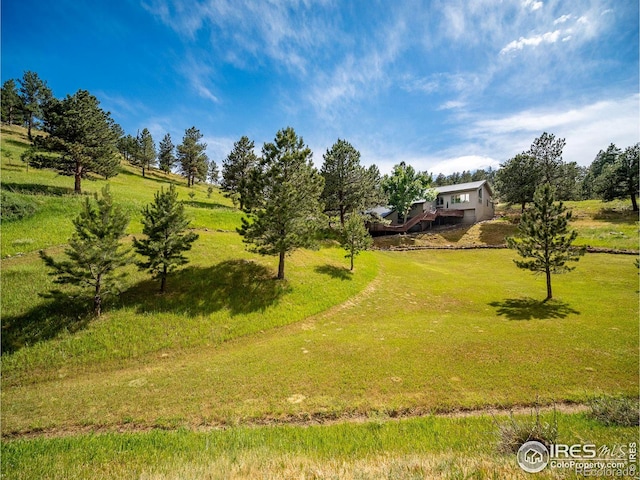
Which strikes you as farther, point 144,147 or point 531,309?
point 144,147

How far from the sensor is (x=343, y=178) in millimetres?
44625

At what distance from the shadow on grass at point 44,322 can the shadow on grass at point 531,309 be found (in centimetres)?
2852

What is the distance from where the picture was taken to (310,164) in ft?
78.2

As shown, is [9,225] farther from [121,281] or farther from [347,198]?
[347,198]

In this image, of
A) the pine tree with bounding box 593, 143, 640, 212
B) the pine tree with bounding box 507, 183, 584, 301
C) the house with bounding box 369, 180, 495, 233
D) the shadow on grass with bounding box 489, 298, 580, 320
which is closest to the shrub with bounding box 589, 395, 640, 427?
the shadow on grass with bounding box 489, 298, 580, 320

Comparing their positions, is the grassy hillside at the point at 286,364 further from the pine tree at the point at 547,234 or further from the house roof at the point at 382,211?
the house roof at the point at 382,211

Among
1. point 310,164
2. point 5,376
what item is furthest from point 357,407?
point 310,164

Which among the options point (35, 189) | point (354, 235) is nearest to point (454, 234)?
point (354, 235)

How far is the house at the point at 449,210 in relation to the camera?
53594 mm

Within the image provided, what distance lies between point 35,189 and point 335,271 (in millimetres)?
38902

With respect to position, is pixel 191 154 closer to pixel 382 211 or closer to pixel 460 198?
pixel 382 211

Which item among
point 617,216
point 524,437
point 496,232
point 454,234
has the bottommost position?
point 524,437

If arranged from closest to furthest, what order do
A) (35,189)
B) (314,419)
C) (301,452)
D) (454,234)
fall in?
(301,452)
(314,419)
(35,189)
(454,234)

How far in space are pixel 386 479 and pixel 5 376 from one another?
746 inches
